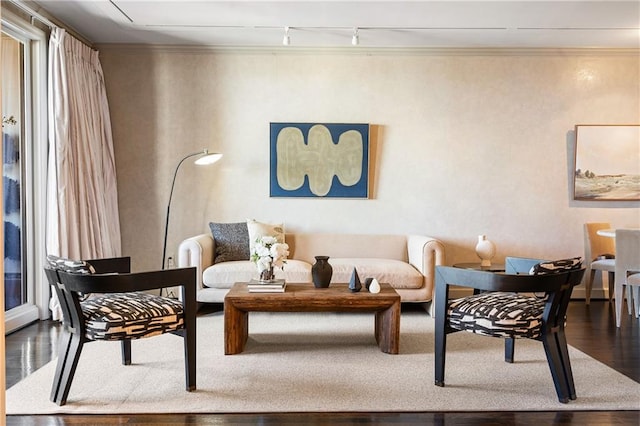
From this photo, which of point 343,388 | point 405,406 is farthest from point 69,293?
point 405,406

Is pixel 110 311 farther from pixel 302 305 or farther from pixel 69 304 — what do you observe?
pixel 302 305

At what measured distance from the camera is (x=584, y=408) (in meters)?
2.72

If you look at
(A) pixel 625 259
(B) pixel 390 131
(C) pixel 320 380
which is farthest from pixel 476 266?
(C) pixel 320 380

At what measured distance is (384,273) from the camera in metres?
4.73

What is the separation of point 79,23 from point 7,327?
2674mm

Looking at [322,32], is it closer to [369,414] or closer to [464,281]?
[464,281]

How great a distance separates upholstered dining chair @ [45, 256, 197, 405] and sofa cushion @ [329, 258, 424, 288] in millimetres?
1958

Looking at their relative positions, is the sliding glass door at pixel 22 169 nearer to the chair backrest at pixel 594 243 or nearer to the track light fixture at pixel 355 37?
the track light fixture at pixel 355 37

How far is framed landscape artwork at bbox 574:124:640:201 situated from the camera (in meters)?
5.56

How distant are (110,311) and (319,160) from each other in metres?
3.16

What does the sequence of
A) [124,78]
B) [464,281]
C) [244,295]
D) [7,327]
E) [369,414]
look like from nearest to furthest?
[369,414]
[464,281]
[244,295]
[7,327]
[124,78]

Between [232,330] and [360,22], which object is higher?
[360,22]

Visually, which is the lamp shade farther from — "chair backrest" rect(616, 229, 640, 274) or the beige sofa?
"chair backrest" rect(616, 229, 640, 274)

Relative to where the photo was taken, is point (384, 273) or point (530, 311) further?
point (384, 273)
